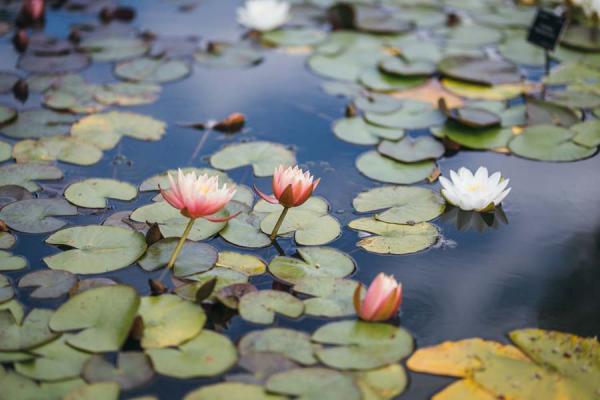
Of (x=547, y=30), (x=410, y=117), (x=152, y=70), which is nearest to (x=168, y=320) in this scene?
(x=410, y=117)

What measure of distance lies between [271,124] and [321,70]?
0.71m

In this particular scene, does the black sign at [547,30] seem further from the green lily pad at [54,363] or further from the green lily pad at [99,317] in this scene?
the green lily pad at [54,363]

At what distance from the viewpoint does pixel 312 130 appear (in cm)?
325

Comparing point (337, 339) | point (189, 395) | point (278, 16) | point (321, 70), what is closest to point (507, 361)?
point (337, 339)

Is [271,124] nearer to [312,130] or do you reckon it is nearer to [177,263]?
[312,130]

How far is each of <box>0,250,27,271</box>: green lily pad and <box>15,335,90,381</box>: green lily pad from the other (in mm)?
428

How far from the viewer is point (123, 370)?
1.85m

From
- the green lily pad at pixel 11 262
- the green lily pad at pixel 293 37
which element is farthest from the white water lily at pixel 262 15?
the green lily pad at pixel 11 262

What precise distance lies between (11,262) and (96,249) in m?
0.27

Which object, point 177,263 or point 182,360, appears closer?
point 182,360

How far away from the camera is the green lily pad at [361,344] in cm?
190

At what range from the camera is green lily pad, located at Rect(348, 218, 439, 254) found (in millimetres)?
2410

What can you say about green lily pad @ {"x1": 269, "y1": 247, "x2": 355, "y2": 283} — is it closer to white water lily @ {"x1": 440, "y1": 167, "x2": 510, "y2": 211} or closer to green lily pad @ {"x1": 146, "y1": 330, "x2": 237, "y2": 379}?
green lily pad @ {"x1": 146, "y1": 330, "x2": 237, "y2": 379}

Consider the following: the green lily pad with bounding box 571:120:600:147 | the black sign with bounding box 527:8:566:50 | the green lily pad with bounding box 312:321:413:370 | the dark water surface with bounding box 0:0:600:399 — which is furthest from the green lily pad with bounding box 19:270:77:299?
the black sign with bounding box 527:8:566:50
